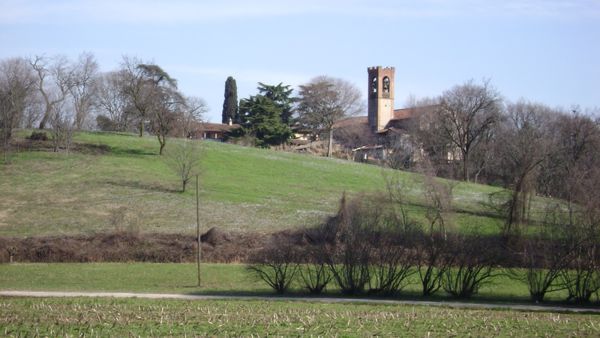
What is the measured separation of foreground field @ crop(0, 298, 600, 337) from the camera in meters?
18.0

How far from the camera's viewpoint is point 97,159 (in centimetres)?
7194

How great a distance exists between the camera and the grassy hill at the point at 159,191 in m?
53.0

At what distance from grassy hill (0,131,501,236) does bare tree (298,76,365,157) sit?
1109 inches

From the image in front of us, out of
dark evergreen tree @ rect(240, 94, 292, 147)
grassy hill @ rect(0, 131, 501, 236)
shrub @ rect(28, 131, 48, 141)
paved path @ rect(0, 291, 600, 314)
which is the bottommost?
paved path @ rect(0, 291, 600, 314)

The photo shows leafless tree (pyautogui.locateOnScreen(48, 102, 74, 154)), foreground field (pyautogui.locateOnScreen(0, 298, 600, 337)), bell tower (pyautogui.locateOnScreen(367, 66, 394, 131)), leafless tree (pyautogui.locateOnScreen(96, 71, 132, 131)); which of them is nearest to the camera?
foreground field (pyautogui.locateOnScreen(0, 298, 600, 337))

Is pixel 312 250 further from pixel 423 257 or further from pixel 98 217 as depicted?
pixel 98 217

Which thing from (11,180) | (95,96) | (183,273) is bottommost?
(183,273)

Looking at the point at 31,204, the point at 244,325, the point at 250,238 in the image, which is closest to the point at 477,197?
the point at 250,238

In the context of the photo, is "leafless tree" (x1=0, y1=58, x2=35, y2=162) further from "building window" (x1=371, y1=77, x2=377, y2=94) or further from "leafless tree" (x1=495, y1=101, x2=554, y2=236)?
"building window" (x1=371, y1=77, x2=377, y2=94)

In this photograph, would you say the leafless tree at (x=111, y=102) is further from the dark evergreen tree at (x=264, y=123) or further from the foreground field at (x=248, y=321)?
the foreground field at (x=248, y=321)

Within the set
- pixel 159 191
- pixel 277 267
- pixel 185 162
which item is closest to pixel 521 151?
pixel 185 162

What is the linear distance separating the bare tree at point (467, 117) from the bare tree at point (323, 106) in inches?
789

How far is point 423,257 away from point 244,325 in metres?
16.0

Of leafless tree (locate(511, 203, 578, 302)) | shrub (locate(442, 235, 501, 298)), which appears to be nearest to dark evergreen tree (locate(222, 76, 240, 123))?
shrub (locate(442, 235, 501, 298))
